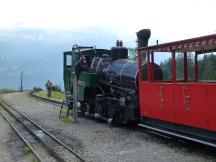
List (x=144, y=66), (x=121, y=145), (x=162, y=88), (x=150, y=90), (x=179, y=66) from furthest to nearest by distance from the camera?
(x=144, y=66)
(x=150, y=90)
(x=121, y=145)
(x=162, y=88)
(x=179, y=66)

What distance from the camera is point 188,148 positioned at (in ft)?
38.2

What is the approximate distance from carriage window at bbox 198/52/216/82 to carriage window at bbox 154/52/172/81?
85 centimetres

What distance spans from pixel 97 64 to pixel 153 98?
669 cm

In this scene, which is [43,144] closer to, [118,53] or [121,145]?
[121,145]

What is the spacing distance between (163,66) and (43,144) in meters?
4.15

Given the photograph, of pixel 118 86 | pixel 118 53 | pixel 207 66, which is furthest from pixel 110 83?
pixel 207 66

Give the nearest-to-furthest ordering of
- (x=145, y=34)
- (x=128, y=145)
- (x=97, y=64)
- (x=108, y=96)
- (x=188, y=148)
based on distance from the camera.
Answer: (x=188, y=148) → (x=128, y=145) → (x=145, y=34) → (x=108, y=96) → (x=97, y=64)

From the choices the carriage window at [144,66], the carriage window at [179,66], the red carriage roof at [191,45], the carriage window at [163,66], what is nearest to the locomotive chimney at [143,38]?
the carriage window at [144,66]

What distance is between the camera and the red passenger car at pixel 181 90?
10.5 metres

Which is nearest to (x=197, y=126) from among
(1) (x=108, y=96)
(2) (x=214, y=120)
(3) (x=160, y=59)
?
(2) (x=214, y=120)

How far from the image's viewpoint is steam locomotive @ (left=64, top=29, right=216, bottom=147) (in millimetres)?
10758

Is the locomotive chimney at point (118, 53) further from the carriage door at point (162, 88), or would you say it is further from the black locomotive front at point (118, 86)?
the carriage door at point (162, 88)

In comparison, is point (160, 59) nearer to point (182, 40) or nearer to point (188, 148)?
point (182, 40)

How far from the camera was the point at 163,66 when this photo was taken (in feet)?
41.2
